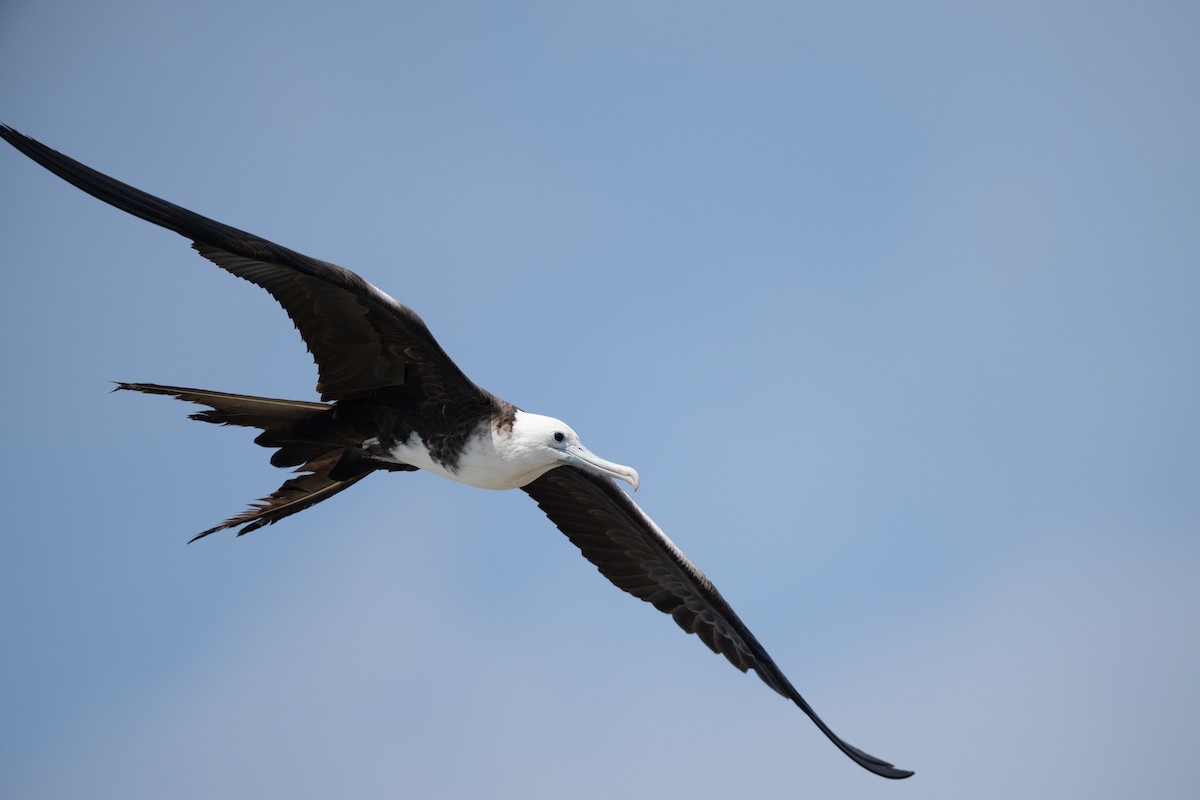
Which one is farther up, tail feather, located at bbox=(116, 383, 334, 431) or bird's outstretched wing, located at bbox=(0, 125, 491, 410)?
bird's outstretched wing, located at bbox=(0, 125, 491, 410)

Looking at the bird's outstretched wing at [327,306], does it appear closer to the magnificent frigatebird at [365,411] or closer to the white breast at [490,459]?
the magnificent frigatebird at [365,411]

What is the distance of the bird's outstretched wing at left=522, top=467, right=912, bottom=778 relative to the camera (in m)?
10.7

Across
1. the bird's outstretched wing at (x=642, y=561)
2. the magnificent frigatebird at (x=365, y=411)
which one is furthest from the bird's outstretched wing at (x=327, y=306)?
the bird's outstretched wing at (x=642, y=561)

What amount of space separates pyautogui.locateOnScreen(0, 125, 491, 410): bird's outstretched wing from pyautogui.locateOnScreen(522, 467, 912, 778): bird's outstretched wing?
1845 mm

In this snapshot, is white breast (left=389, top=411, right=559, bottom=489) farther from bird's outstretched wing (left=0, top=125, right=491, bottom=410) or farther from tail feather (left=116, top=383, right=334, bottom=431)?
tail feather (left=116, top=383, right=334, bottom=431)

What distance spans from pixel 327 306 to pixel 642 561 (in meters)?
3.62

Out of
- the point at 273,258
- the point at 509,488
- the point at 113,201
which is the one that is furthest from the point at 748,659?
the point at 113,201

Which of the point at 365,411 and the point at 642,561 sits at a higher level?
the point at 365,411

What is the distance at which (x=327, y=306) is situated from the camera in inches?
346

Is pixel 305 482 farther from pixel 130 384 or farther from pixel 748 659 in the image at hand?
pixel 748 659

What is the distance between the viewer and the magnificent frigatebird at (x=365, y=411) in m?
8.12

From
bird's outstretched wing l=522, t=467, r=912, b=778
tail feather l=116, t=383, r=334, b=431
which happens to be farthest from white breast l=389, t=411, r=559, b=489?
bird's outstretched wing l=522, t=467, r=912, b=778

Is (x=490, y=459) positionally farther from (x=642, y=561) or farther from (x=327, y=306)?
(x=642, y=561)

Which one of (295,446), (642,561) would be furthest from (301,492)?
(642,561)
